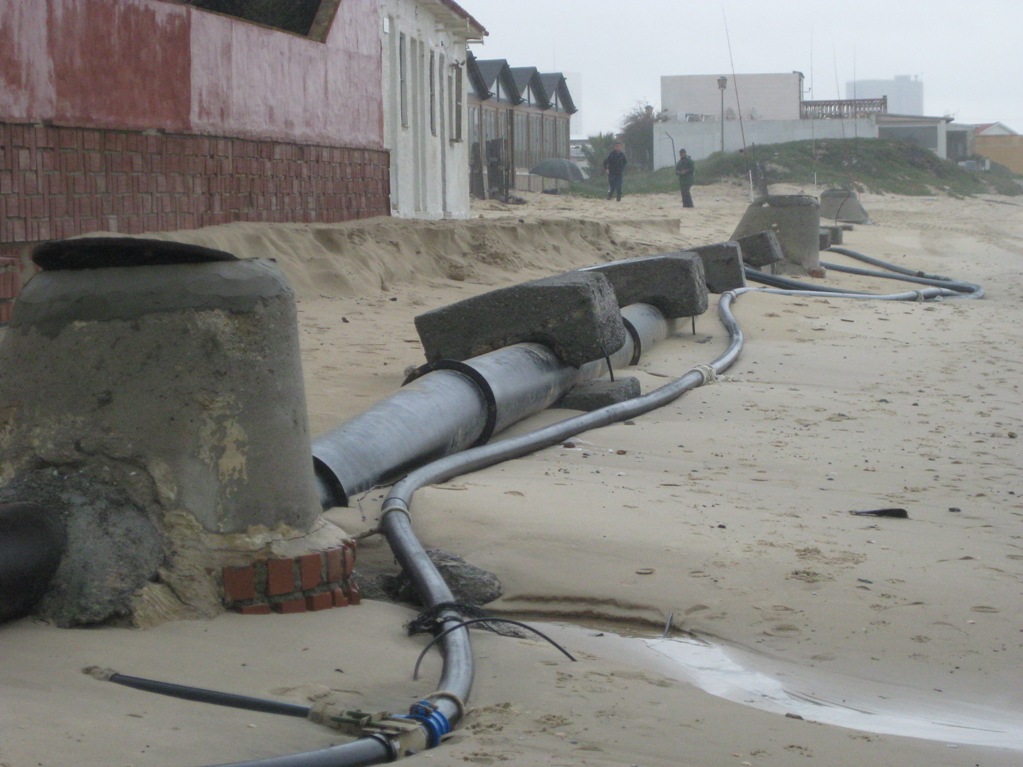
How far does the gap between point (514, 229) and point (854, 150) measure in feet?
129

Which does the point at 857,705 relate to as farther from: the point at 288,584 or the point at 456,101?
the point at 456,101

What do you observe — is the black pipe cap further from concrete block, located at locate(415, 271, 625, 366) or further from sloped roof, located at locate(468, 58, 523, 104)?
sloped roof, located at locate(468, 58, 523, 104)

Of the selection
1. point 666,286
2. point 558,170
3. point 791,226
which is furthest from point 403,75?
point 558,170

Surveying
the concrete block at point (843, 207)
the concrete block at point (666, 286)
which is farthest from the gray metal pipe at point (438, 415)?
the concrete block at point (843, 207)

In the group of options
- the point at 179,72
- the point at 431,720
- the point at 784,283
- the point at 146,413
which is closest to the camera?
the point at 431,720

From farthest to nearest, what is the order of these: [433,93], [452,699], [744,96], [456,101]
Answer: [744,96] → [456,101] → [433,93] → [452,699]

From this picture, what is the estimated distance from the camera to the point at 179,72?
1030cm

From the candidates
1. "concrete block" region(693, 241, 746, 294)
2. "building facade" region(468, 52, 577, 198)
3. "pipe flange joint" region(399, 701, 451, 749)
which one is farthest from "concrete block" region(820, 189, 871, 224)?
"pipe flange joint" region(399, 701, 451, 749)

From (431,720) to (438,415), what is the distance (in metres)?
2.83

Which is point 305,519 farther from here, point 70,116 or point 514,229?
point 514,229

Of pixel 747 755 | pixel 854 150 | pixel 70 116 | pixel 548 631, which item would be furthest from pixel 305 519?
pixel 854 150

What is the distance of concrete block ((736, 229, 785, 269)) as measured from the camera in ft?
51.3

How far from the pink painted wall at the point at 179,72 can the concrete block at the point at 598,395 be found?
14.1ft

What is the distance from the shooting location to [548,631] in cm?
365
